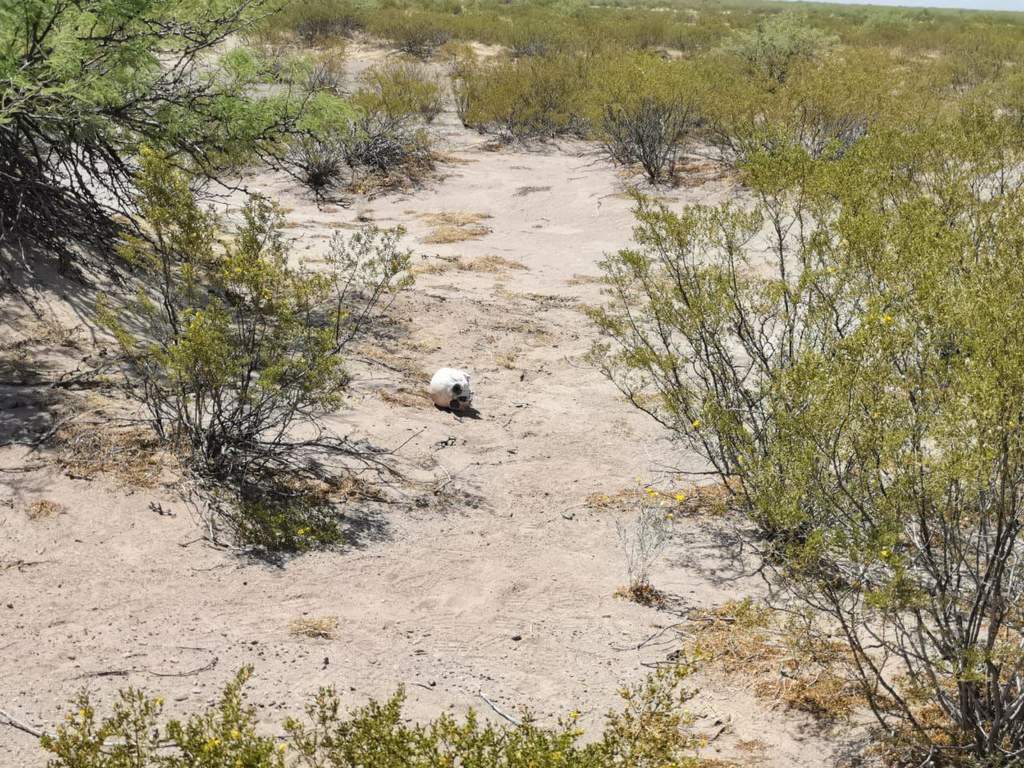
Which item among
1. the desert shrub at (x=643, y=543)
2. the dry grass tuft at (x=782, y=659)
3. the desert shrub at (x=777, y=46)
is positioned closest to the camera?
the dry grass tuft at (x=782, y=659)

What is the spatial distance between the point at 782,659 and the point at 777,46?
Result: 74.1 ft

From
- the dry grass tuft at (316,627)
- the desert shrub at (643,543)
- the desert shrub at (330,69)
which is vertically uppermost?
the desert shrub at (330,69)

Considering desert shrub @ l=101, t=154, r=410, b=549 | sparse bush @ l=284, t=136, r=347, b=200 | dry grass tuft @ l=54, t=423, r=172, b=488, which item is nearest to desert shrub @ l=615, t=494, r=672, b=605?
desert shrub @ l=101, t=154, r=410, b=549

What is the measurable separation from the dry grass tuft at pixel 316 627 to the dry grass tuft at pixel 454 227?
9.51 meters

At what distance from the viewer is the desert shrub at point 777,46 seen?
2308cm

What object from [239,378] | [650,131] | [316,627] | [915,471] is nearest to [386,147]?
[650,131]

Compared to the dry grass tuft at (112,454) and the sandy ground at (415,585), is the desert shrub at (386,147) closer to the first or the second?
the sandy ground at (415,585)

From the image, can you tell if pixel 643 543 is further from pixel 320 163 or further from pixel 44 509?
pixel 320 163

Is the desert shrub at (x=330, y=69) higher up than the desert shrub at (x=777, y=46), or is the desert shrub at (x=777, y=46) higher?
the desert shrub at (x=777, y=46)

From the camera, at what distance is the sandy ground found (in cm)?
401

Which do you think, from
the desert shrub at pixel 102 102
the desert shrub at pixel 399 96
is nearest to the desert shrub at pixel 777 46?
the desert shrub at pixel 399 96

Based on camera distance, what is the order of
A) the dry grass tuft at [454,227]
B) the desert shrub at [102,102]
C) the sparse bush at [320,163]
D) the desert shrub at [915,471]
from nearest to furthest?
1. the desert shrub at [915,471]
2. the desert shrub at [102,102]
3. the dry grass tuft at [454,227]
4. the sparse bush at [320,163]

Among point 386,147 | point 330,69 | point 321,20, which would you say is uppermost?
point 321,20

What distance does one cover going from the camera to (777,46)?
24.3m
